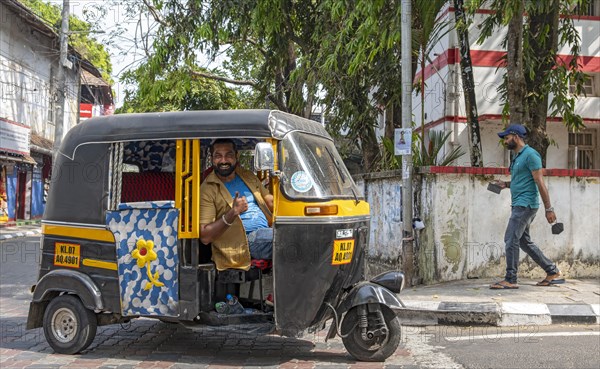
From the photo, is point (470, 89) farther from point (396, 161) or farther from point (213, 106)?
point (213, 106)

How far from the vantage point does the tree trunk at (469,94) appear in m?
10.5

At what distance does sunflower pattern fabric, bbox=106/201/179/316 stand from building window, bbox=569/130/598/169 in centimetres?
1698

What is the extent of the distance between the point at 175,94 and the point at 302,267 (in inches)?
471

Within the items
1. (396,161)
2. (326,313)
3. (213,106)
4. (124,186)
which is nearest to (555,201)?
(396,161)

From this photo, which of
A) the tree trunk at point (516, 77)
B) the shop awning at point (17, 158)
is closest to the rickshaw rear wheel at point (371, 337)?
the tree trunk at point (516, 77)

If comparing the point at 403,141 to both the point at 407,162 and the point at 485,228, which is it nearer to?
the point at 407,162

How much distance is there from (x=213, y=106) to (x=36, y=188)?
1188 centimetres

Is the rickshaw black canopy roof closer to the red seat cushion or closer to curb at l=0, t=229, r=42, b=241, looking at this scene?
the red seat cushion

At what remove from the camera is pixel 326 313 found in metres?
5.37

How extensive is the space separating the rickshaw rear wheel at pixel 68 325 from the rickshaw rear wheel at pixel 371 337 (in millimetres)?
2146

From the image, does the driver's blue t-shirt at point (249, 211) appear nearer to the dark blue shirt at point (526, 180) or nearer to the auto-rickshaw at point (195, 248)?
the auto-rickshaw at point (195, 248)

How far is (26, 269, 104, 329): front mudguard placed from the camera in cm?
557

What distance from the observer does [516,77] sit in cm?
946

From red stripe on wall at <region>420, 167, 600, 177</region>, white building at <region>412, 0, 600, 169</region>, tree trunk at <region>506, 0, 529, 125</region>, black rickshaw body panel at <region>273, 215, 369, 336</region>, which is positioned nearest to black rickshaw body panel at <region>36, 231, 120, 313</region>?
black rickshaw body panel at <region>273, 215, 369, 336</region>
